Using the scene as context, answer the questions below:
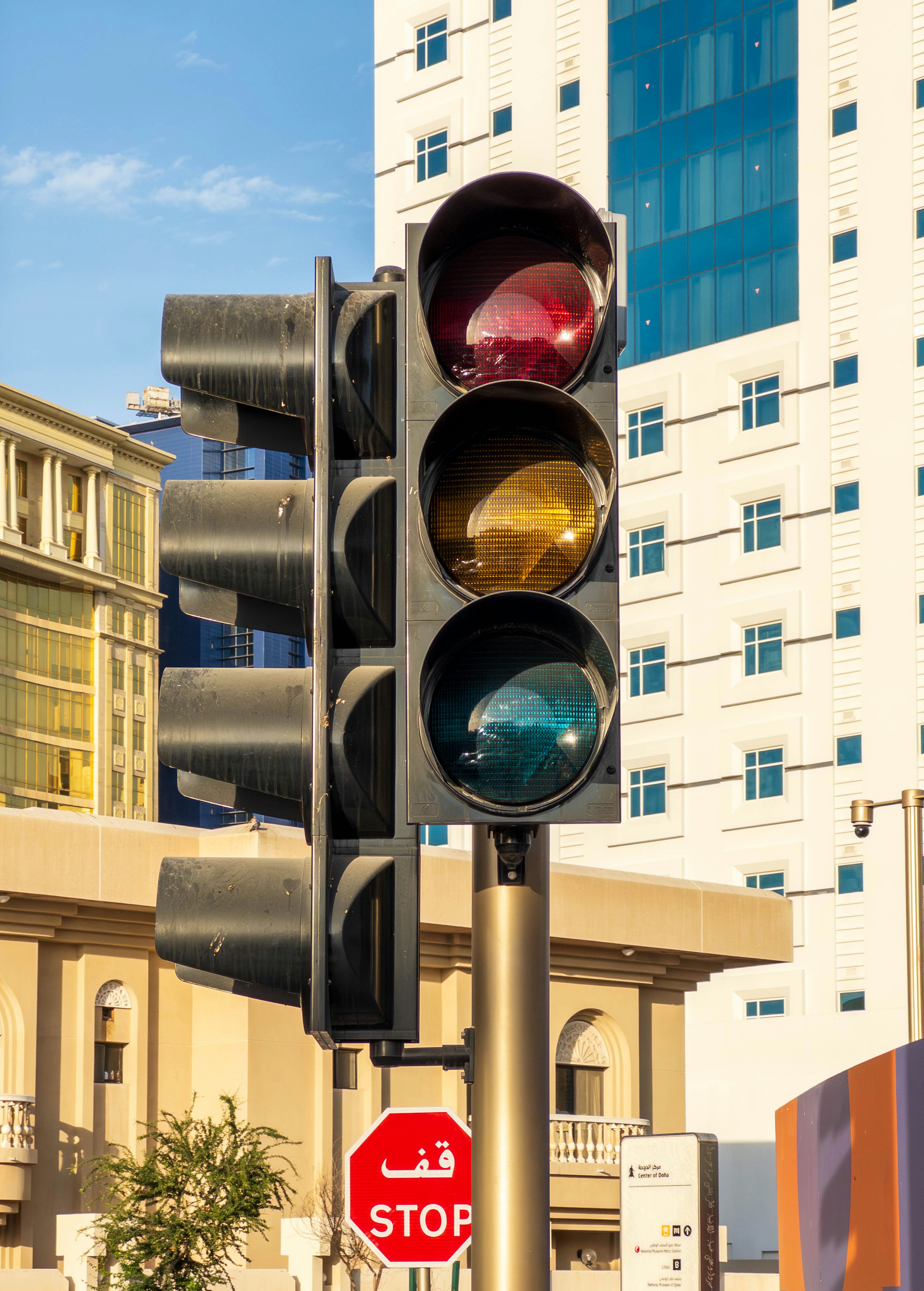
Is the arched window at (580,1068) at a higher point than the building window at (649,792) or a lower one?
lower

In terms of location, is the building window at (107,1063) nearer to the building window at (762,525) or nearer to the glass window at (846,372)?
the building window at (762,525)

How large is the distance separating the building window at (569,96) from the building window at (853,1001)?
3743 centimetres

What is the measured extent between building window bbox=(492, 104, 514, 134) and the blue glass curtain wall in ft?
17.1

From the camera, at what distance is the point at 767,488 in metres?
67.8

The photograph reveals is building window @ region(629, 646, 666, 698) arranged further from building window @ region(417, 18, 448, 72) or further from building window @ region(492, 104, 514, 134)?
building window @ region(417, 18, 448, 72)

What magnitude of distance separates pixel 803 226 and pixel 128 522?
79.0 meters

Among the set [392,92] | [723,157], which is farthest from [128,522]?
[723,157]

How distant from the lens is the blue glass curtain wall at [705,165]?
6788cm

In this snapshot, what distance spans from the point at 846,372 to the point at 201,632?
3798 inches

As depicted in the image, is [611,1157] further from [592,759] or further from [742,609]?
[742,609]

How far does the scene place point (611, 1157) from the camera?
111 feet

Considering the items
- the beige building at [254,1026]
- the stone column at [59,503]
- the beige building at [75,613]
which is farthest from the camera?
the stone column at [59,503]

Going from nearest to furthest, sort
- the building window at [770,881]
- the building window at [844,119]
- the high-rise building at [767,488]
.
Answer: the high-rise building at [767,488]
the building window at [770,881]
the building window at [844,119]

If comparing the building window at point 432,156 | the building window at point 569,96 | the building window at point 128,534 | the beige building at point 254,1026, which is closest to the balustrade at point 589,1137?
the beige building at point 254,1026
